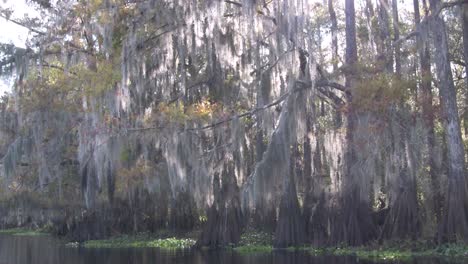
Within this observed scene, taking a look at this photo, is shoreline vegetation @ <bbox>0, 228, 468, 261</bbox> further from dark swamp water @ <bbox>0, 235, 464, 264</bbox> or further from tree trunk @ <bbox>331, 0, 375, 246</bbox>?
dark swamp water @ <bbox>0, 235, 464, 264</bbox>

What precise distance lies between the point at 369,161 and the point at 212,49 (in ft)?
16.8

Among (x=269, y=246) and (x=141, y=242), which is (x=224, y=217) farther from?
(x=141, y=242)

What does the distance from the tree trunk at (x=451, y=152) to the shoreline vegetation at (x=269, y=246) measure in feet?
1.12

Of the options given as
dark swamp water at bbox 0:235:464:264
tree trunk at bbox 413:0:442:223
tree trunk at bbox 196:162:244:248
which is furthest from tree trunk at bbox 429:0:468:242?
tree trunk at bbox 196:162:244:248

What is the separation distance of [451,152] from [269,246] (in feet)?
18.9

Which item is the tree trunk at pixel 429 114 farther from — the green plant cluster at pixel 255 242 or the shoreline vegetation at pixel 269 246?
the green plant cluster at pixel 255 242

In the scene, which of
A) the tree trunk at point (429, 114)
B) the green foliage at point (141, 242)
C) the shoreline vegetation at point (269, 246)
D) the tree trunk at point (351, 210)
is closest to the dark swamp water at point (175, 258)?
the shoreline vegetation at point (269, 246)

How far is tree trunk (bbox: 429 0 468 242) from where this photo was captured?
1246 centimetres

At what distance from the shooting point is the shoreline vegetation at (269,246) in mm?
12781

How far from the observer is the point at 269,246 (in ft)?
55.4

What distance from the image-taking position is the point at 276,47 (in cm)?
1424

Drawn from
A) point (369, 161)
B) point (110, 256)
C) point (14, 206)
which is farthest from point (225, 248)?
point (14, 206)

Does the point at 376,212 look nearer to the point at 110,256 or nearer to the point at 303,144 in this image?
the point at 303,144

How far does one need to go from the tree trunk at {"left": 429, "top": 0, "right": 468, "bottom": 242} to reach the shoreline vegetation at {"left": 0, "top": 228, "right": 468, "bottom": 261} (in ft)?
1.12
